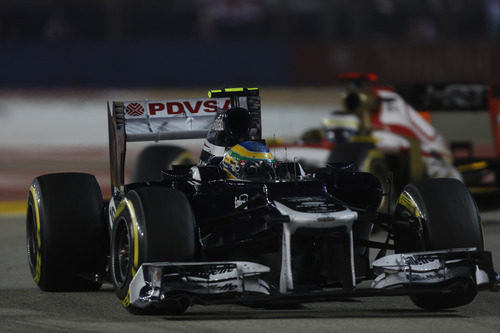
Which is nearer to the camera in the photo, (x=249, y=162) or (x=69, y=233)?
(x=249, y=162)

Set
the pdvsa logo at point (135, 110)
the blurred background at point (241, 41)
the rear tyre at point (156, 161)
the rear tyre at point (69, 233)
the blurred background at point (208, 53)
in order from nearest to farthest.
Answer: the rear tyre at point (69, 233), the pdvsa logo at point (135, 110), the rear tyre at point (156, 161), the blurred background at point (208, 53), the blurred background at point (241, 41)

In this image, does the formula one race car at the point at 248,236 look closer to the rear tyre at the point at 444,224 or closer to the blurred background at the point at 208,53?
the rear tyre at the point at 444,224

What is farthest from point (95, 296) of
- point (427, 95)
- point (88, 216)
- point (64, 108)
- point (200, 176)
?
point (64, 108)

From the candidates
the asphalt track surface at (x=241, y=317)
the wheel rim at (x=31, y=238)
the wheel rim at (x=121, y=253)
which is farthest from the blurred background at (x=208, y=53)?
the wheel rim at (x=121, y=253)

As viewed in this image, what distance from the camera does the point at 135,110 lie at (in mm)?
9258

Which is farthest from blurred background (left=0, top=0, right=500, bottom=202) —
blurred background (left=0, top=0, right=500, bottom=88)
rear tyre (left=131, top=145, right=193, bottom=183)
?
rear tyre (left=131, top=145, right=193, bottom=183)

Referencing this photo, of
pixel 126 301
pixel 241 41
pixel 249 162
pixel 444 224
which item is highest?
pixel 241 41

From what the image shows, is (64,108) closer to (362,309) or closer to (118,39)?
(118,39)

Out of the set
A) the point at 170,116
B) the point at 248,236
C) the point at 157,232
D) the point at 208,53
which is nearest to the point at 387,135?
the point at 170,116

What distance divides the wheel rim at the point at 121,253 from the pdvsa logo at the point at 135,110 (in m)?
1.96

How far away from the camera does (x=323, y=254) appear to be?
682 cm

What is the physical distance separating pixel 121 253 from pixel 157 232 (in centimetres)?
72

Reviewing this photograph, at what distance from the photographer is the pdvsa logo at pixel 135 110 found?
920cm

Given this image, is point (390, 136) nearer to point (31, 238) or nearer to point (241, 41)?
point (31, 238)
